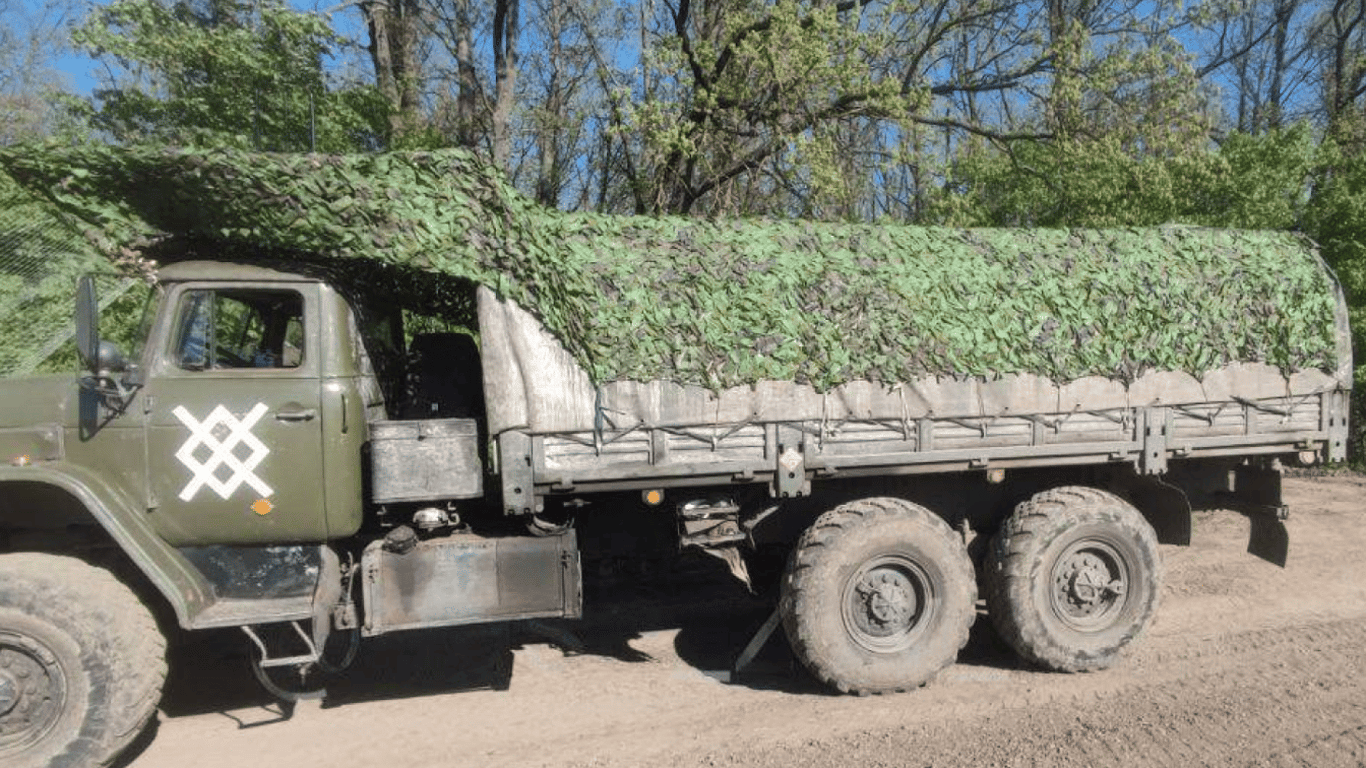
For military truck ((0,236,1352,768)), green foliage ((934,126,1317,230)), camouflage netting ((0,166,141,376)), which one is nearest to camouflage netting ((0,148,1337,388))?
military truck ((0,236,1352,768))

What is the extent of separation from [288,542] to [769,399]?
271 cm

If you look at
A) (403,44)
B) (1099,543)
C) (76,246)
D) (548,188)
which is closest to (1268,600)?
(1099,543)

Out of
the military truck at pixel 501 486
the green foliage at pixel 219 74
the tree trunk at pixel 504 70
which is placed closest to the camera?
the military truck at pixel 501 486

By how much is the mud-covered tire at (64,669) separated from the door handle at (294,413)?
1114mm

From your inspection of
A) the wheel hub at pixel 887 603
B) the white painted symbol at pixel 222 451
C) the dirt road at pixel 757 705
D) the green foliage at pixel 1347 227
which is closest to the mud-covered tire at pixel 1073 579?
the dirt road at pixel 757 705

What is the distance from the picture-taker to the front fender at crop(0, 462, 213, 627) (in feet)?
13.5

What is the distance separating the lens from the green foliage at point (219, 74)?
9.63 meters

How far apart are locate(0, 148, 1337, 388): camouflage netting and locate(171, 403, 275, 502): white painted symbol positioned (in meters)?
0.92

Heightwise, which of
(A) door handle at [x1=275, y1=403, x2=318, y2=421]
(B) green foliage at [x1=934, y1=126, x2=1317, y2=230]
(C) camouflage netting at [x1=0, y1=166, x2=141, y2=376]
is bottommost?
(A) door handle at [x1=275, y1=403, x2=318, y2=421]

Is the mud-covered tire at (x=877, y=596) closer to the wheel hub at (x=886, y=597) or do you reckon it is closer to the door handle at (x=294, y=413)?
the wheel hub at (x=886, y=597)

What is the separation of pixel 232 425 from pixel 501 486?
4.55ft

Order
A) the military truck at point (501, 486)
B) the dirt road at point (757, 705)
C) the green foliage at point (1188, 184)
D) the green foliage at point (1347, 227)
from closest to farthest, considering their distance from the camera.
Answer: the military truck at point (501, 486) → the dirt road at point (757, 705) → the green foliage at point (1188, 184) → the green foliage at point (1347, 227)

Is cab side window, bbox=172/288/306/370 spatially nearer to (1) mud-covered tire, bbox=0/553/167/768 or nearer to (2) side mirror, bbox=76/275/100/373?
(2) side mirror, bbox=76/275/100/373

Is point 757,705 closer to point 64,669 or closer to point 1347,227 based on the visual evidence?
point 64,669
